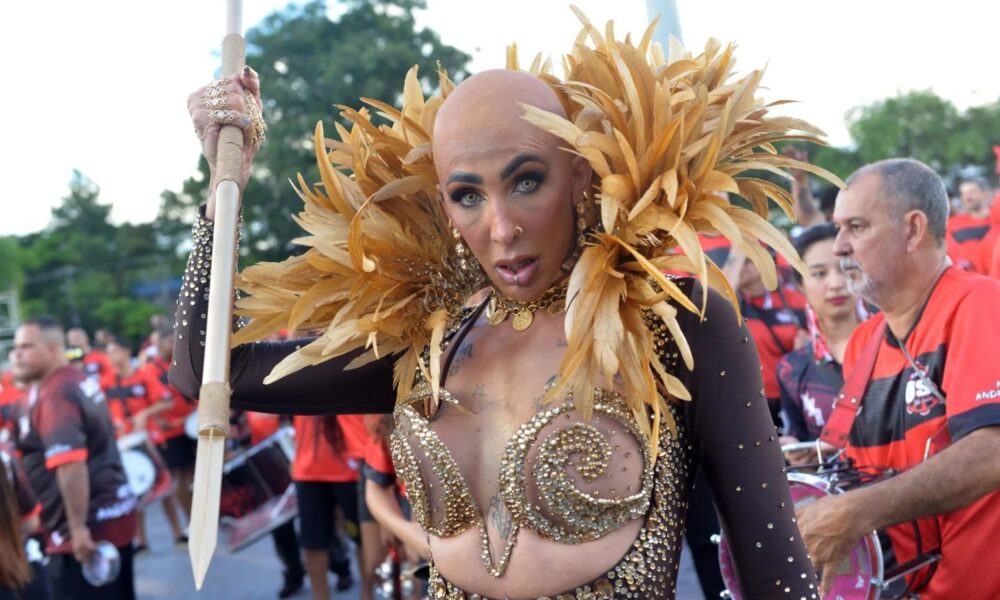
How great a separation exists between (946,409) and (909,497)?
0.97 feet

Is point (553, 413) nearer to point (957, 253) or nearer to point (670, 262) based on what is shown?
point (670, 262)

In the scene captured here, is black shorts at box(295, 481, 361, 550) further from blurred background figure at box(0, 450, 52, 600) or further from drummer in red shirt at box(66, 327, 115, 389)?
drummer in red shirt at box(66, 327, 115, 389)

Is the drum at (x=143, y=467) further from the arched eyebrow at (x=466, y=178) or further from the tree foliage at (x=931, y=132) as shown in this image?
the tree foliage at (x=931, y=132)

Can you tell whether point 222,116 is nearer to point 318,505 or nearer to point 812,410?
point 812,410

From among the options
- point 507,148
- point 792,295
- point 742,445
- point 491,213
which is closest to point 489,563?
point 742,445

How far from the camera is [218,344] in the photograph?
1.64 m

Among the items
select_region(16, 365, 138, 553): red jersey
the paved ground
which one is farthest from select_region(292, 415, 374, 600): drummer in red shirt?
select_region(16, 365, 138, 553): red jersey

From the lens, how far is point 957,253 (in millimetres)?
6742

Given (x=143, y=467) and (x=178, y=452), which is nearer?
(x=143, y=467)

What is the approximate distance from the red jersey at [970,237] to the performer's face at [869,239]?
418 cm

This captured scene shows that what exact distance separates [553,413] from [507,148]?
490 millimetres

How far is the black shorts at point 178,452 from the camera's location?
34.4ft

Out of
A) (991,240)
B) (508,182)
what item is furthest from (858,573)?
(991,240)

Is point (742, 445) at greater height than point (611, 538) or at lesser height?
Answer: greater
